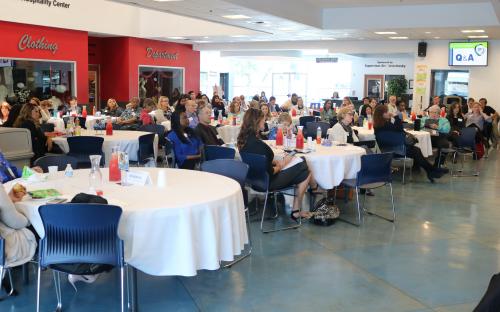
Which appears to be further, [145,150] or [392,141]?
[392,141]

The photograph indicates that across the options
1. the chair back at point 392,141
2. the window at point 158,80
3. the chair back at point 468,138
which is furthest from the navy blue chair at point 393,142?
the window at point 158,80

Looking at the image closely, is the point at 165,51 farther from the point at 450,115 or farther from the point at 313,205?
the point at 313,205

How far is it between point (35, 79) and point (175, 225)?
1084cm

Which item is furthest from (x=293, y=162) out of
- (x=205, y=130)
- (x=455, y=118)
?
(x=455, y=118)

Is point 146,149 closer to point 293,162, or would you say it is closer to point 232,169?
point 293,162

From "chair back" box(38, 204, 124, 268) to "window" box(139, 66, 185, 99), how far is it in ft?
44.9

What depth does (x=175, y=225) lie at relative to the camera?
11.3 feet

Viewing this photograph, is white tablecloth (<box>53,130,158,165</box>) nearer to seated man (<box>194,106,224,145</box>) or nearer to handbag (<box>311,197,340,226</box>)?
seated man (<box>194,106,224,145</box>)

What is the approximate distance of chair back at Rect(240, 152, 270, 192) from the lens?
18.1 ft

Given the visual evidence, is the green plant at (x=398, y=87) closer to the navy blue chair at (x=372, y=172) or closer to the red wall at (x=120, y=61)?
the red wall at (x=120, y=61)

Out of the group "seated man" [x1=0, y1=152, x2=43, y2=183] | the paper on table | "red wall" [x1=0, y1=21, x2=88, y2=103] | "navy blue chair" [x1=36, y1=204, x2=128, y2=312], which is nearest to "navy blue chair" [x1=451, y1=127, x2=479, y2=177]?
the paper on table

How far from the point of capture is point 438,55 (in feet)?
50.4

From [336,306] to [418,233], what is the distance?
7.35ft

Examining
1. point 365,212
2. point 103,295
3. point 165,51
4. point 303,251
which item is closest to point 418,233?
point 365,212
